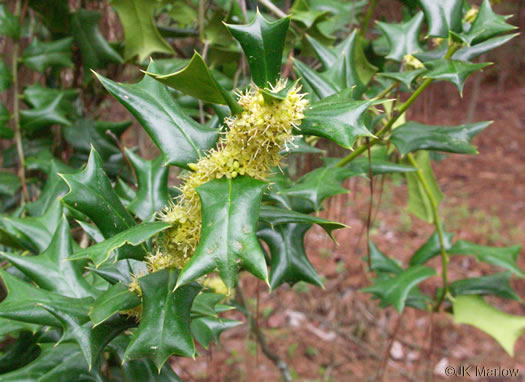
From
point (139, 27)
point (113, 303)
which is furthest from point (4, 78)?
point (113, 303)

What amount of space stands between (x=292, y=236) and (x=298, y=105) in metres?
0.46

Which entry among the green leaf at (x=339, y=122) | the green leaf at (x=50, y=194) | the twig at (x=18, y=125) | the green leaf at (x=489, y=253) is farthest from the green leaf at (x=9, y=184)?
the green leaf at (x=489, y=253)

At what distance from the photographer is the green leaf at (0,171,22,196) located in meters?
1.39

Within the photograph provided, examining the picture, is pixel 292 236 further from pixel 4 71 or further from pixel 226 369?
pixel 226 369

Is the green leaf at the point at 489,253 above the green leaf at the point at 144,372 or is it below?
below

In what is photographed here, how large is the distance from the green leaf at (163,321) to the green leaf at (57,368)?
0.66ft

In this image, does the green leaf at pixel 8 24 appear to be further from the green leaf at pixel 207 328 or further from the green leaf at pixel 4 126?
the green leaf at pixel 207 328

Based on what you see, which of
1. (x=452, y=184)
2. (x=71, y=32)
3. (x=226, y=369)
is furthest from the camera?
(x=452, y=184)

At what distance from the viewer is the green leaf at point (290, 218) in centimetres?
67

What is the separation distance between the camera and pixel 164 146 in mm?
696

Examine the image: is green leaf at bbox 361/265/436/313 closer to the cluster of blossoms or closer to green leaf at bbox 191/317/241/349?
green leaf at bbox 191/317/241/349

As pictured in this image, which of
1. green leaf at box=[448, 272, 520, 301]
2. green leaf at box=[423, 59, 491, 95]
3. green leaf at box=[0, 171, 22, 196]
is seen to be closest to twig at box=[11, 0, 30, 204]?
green leaf at box=[0, 171, 22, 196]

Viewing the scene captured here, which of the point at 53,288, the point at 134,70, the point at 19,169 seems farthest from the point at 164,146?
the point at 134,70

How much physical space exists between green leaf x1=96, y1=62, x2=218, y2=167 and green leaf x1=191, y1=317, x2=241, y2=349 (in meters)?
0.38
